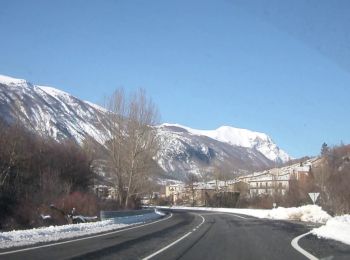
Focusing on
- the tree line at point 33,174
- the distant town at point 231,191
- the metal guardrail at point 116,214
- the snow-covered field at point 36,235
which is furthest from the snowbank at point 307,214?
the snow-covered field at point 36,235

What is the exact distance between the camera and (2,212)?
4441 centimetres

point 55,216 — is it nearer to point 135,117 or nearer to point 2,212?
point 2,212

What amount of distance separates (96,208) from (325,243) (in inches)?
1130

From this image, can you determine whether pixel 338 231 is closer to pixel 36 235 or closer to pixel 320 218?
pixel 36 235

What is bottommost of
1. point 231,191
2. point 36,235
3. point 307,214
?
point 36,235

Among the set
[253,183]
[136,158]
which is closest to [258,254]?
[136,158]

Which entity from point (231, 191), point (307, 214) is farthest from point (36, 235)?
point (231, 191)

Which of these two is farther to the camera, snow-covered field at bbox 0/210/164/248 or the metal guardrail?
the metal guardrail

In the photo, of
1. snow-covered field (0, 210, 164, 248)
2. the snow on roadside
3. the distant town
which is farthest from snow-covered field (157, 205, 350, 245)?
the distant town

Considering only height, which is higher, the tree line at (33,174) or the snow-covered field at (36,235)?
the tree line at (33,174)

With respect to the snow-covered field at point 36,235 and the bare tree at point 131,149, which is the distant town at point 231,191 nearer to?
the bare tree at point 131,149

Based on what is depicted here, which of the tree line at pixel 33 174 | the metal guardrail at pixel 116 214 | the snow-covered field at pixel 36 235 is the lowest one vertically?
the snow-covered field at pixel 36 235

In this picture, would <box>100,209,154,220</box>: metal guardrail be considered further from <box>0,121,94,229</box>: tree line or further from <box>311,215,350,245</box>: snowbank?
<box>311,215,350,245</box>: snowbank

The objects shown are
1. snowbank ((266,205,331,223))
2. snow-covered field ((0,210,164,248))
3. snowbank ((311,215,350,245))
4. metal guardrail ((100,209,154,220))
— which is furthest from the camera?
snowbank ((266,205,331,223))
